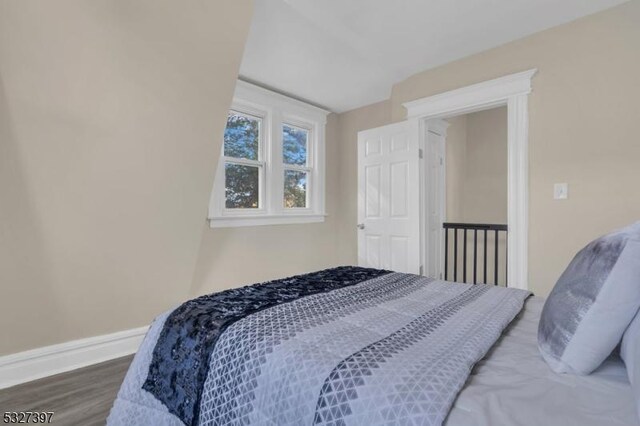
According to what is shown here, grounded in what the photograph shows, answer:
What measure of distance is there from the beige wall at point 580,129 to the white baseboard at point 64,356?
10.5 ft

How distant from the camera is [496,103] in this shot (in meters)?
2.78

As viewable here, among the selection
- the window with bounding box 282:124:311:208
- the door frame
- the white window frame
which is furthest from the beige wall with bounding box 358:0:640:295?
the window with bounding box 282:124:311:208

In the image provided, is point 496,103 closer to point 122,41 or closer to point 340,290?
point 340,290

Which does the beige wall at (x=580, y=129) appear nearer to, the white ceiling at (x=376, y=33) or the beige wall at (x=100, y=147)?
the white ceiling at (x=376, y=33)

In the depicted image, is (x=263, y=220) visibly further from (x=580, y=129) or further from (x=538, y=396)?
(x=538, y=396)

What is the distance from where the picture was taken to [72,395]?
1.83m

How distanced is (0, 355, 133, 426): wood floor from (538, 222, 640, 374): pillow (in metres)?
1.96

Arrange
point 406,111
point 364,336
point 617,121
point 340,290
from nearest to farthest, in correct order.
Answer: point 364,336 < point 340,290 < point 617,121 < point 406,111

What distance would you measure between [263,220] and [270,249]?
14.2 inches

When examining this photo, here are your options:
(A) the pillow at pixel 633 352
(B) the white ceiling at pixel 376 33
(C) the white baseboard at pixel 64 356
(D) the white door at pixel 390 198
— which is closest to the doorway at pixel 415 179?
(D) the white door at pixel 390 198

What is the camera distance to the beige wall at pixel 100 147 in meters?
1.61

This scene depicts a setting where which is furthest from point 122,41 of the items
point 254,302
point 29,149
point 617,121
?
point 617,121

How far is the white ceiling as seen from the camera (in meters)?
2.23

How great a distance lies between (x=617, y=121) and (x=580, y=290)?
2107 millimetres
